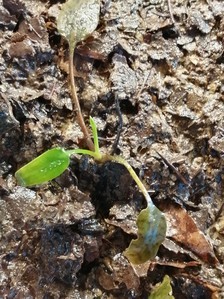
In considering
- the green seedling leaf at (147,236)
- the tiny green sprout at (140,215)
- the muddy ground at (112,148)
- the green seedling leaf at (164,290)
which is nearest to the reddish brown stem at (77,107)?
the muddy ground at (112,148)

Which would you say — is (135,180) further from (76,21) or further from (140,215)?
(76,21)

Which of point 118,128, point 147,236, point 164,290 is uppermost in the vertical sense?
point 118,128

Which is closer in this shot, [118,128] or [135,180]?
[135,180]

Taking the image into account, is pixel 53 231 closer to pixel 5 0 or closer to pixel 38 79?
pixel 38 79

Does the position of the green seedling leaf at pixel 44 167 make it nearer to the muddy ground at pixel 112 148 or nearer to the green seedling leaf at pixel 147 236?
the muddy ground at pixel 112 148

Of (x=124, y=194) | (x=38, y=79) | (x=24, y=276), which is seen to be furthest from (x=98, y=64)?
(x=24, y=276)

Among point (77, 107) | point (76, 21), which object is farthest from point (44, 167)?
point (76, 21)

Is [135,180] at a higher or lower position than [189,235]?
higher
